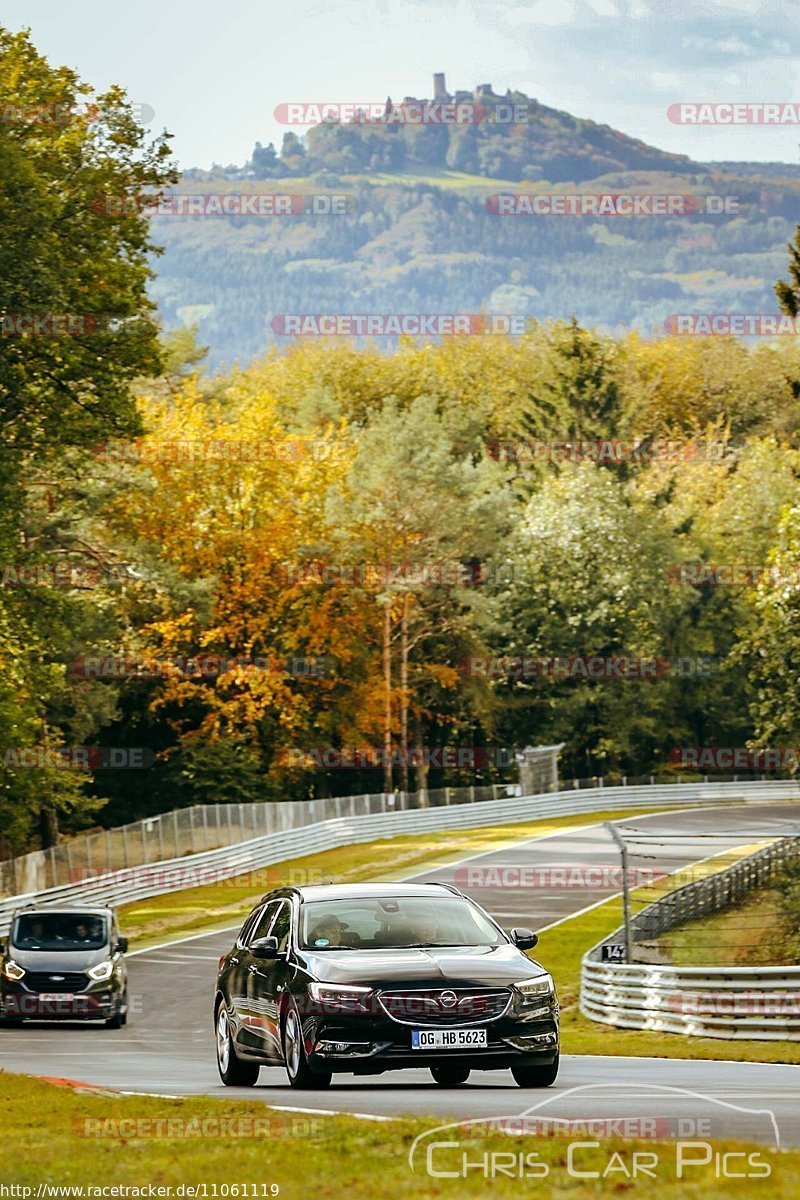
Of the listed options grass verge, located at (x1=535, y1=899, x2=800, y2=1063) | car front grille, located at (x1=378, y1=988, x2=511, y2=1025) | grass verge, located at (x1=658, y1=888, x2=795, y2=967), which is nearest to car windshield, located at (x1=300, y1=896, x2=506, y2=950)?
car front grille, located at (x1=378, y1=988, x2=511, y2=1025)

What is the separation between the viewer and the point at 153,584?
6431 centimetres

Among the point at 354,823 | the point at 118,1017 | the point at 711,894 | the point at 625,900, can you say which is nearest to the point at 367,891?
the point at 625,900

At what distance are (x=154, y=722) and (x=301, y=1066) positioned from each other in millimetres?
54176

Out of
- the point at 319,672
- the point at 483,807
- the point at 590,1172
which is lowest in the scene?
the point at 483,807

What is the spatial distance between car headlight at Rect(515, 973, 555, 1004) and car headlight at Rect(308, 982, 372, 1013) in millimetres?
1078

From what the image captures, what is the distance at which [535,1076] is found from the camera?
47.9 ft

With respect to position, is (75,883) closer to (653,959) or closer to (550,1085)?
(653,959)

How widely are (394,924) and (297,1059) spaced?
1.28 meters

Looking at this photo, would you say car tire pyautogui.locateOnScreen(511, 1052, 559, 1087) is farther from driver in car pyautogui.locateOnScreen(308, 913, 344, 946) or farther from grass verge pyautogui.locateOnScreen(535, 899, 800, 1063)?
grass verge pyautogui.locateOnScreen(535, 899, 800, 1063)

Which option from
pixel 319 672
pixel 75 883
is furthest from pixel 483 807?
pixel 75 883

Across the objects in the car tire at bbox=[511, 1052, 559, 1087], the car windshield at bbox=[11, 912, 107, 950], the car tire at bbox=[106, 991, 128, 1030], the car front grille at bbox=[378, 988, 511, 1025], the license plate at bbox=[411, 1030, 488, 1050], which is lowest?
the car tire at bbox=[106, 991, 128, 1030]

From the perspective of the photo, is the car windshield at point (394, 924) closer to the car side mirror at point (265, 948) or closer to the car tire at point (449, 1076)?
the car side mirror at point (265, 948)

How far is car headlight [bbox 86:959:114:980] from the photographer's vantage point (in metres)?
26.7

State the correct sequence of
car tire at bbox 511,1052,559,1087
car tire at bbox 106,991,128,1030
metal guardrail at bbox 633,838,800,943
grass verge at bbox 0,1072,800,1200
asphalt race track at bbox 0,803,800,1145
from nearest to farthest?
grass verge at bbox 0,1072,800,1200 → asphalt race track at bbox 0,803,800,1145 → car tire at bbox 511,1052,559,1087 → car tire at bbox 106,991,128,1030 → metal guardrail at bbox 633,838,800,943
